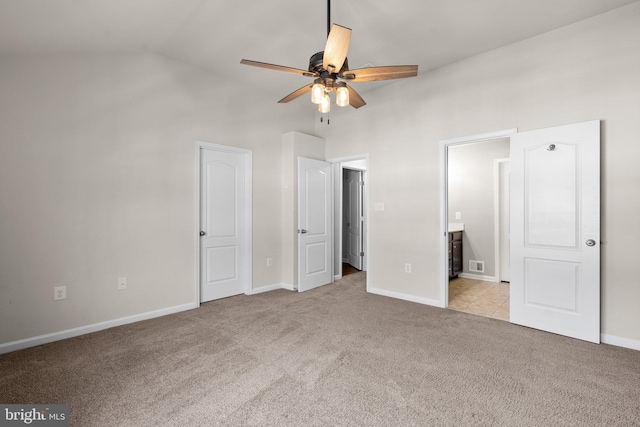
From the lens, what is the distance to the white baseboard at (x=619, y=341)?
99.9 inches

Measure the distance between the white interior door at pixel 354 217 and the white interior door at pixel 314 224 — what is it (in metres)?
1.26

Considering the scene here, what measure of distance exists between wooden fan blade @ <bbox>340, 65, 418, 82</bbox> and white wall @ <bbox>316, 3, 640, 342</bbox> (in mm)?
1688

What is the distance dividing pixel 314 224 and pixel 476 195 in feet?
9.50

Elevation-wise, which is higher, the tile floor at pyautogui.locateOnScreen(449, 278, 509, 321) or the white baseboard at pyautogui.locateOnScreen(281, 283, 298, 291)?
the white baseboard at pyautogui.locateOnScreen(281, 283, 298, 291)

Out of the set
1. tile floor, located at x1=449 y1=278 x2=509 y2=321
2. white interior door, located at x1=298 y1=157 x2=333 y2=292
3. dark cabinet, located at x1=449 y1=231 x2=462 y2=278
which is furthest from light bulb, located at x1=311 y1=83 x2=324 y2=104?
dark cabinet, located at x1=449 y1=231 x2=462 y2=278

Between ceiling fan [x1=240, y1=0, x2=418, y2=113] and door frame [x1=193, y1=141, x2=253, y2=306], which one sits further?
door frame [x1=193, y1=141, x2=253, y2=306]

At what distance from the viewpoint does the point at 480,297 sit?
4.10 metres

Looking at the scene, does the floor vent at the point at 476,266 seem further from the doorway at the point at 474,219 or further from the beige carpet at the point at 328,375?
the beige carpet at the point at 328,375

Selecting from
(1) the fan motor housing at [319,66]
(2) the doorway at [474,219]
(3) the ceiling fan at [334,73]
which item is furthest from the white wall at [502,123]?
(1) the fan motor housing at [319,66]

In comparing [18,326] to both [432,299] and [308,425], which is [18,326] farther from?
[432,299]

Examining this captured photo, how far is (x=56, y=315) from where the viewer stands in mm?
2744

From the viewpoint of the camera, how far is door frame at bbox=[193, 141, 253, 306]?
12.1 feet

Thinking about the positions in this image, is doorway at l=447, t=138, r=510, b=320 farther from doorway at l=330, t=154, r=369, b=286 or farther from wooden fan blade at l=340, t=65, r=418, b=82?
wooden fan blade at l=340, t=65, r=418, b=82

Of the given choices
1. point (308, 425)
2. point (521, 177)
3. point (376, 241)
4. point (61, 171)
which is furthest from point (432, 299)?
point (61, 171)
